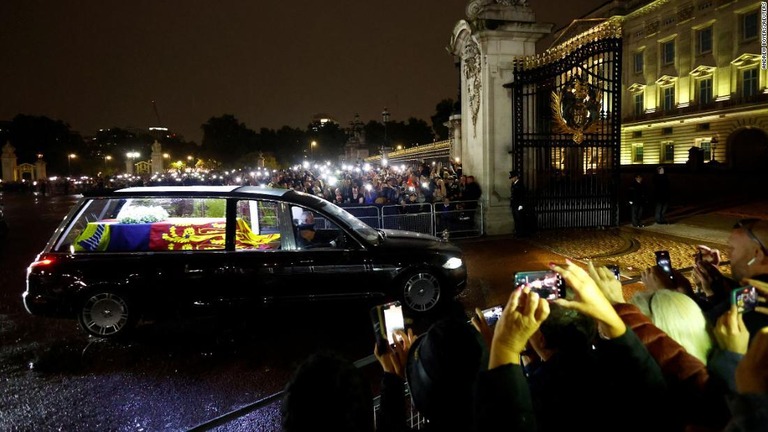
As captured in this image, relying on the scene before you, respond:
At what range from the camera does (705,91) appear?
42.2 metres

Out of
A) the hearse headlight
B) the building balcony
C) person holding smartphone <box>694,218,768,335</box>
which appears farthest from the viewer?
the building balcony

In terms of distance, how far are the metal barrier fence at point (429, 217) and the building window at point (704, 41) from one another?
40.3 metres

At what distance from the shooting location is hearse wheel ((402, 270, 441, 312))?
21.5ft

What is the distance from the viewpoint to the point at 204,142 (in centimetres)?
10231

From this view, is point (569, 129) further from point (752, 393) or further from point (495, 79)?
point (752, 393)

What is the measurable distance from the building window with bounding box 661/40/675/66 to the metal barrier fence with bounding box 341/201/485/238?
43.4m

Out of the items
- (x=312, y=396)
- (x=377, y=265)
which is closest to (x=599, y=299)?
(x=312, y=396)

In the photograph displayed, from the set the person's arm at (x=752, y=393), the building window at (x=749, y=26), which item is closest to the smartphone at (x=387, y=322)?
the person's arm at (x=752, y=393)

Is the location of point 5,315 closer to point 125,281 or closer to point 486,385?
point 125,281

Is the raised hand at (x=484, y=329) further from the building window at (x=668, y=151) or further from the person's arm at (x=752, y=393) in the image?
the building window at (x=668, y=151)

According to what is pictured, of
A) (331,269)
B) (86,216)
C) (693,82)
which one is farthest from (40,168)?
(693,82)

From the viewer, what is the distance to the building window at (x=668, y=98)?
46031 mm

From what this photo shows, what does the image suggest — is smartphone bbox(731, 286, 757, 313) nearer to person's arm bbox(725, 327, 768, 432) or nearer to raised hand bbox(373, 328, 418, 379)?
person's arm bbox(725, 327, 768, 432)

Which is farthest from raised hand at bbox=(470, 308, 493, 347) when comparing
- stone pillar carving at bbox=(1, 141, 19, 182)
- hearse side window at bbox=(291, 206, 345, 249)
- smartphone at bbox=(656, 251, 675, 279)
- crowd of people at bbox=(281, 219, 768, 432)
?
stone pillar carving at bbox=(1, 141, 19, 182)
